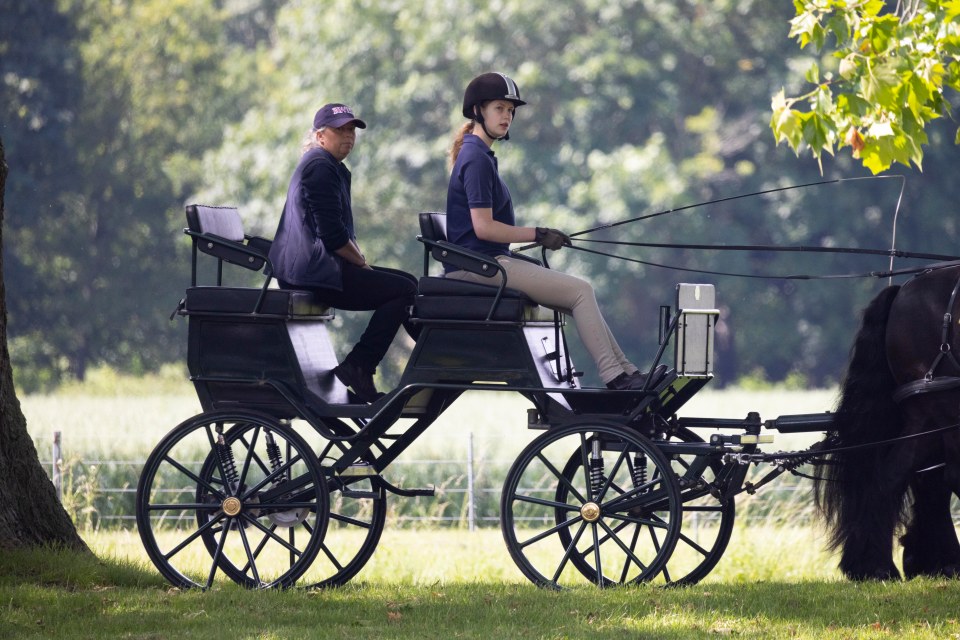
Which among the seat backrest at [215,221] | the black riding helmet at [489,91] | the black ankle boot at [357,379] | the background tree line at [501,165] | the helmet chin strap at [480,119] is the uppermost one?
the background tree line at [501,165]

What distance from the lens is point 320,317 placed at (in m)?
6.45

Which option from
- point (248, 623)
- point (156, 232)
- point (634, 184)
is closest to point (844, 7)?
point (248, 623)

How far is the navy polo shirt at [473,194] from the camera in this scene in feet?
19.7

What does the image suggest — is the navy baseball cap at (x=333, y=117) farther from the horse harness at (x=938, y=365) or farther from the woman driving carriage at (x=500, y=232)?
the horse harness at (x=938, y=365)

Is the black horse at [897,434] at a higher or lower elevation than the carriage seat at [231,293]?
lower

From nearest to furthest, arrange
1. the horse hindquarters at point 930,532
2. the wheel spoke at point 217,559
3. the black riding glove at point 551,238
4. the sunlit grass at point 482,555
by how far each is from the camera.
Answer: the black riding glove at point 551,238, the wheel spoke at point 217,559, the horse hindquarters at point 930,532, the sunlit grass at point 482,555

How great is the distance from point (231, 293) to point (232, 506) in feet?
3.09

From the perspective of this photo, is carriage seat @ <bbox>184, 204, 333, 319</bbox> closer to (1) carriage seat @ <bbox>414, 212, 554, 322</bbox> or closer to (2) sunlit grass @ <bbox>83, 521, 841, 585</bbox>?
(1) carriage seat @ <bbox>414, 212, 554, 322</bbox>

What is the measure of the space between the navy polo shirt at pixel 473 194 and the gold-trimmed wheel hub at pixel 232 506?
1.40m

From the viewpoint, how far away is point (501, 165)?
2494cm

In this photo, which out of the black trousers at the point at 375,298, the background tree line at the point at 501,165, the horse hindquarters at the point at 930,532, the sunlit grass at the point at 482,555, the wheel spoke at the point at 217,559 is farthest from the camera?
the background tree line at the point at 501,165

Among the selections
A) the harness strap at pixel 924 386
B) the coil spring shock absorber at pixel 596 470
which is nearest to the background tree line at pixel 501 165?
the harness strap at pixel 924 386

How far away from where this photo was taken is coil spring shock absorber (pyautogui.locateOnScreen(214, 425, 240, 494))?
6.23 m

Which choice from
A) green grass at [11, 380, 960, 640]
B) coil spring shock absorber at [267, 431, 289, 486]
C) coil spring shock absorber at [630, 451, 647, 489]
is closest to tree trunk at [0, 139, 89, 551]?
green grass at [11, 380, 960, 640]
